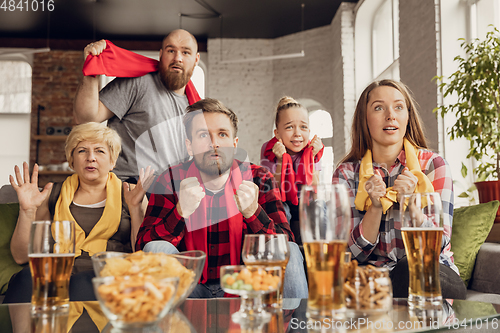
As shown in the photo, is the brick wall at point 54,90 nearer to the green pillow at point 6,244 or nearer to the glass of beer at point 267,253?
the green pillow at point 6,244

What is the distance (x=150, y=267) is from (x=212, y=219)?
829mm

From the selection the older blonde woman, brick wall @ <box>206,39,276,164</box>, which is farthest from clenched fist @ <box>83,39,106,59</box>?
brick wall @ <box>206,39,276,164</box>

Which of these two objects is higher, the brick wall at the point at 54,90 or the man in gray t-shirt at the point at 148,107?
the brick wall at the point at 54,90

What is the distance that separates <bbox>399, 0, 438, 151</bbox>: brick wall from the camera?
12.5ft

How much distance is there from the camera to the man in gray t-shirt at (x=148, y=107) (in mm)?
2361

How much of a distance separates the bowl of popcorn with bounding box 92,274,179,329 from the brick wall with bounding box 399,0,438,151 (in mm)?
3489

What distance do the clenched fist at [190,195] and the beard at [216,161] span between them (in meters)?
0.31

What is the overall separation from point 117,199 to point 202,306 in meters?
0.99

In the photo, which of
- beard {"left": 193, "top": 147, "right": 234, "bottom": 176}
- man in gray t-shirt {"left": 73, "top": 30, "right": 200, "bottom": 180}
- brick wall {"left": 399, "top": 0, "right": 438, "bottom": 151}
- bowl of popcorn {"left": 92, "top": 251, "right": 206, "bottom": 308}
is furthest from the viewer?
brick wall {"left": 399, "top": 0, "right": 438, "bottom": 151}

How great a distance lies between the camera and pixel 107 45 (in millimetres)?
2572

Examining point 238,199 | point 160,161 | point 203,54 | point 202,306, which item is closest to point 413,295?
point 202,306

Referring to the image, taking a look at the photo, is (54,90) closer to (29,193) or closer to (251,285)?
(29,193)

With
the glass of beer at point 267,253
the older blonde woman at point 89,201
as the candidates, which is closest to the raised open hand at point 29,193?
the older blonde woman at point 89,201

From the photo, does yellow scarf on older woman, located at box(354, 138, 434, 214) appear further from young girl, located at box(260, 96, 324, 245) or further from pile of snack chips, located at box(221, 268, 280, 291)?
young girl, located at box(260, 96, 324, 245)
